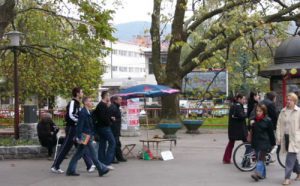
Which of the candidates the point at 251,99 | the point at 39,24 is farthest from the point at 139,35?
the point at 251,99

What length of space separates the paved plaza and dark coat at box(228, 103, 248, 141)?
723 millimetres

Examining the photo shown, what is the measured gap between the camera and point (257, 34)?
23766 mm

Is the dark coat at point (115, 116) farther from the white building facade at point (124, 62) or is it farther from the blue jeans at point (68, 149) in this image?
the white building facade at point (124, 62)

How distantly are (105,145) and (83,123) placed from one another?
1511 mm

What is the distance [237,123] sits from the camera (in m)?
12.4

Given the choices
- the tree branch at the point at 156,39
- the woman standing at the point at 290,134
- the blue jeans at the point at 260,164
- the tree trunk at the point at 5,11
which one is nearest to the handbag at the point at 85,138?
the blue jeans at the point at 260,164

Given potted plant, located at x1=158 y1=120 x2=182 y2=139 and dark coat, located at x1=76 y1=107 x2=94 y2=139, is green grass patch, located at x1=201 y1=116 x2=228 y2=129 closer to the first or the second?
potted plant, located at x1=158 y1=120 x2=182 y2=139

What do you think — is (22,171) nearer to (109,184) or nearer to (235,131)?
(109,184)

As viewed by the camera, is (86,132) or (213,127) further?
(213,127)

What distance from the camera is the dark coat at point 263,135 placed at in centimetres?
1027

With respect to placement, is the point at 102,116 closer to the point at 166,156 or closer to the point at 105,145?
the point at 105,145

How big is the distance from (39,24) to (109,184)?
15419 millimetres

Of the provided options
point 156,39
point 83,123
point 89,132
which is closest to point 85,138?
point 89,132

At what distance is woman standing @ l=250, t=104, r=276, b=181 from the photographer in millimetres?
10148
